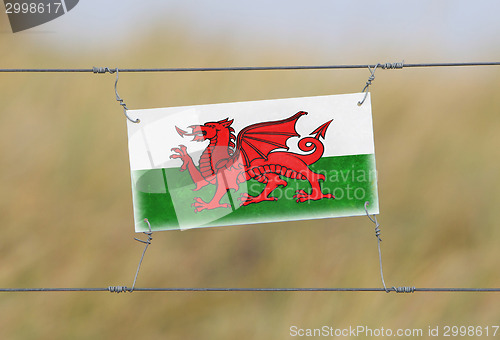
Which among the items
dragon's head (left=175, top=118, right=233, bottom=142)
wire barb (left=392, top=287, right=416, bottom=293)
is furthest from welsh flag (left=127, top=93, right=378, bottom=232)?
wire barb (left=392, top=287, right=416, bottom=293)

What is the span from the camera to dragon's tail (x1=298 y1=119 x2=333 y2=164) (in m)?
3.45

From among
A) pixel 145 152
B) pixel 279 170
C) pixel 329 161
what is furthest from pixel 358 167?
pixel 145 152

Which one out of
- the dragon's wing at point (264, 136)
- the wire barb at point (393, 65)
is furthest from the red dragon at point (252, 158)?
the wire barb at point (393, 65)

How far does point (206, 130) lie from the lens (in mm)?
3459

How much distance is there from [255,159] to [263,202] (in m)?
0.21

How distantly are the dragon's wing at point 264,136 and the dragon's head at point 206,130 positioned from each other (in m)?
0.09

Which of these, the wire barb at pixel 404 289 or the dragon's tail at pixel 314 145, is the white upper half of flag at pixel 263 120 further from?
the wire barb at pixel 404 289

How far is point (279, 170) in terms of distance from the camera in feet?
11.4

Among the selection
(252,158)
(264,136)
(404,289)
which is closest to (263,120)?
(264,136)

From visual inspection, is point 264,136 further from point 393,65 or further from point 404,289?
point 404,289

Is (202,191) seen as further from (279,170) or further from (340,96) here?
(340,96)

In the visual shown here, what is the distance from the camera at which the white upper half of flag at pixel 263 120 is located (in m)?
3.44

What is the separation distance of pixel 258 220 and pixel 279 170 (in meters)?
0.26

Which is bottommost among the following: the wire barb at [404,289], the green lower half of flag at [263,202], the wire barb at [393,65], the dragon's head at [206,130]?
the wire barb at [404,289]
